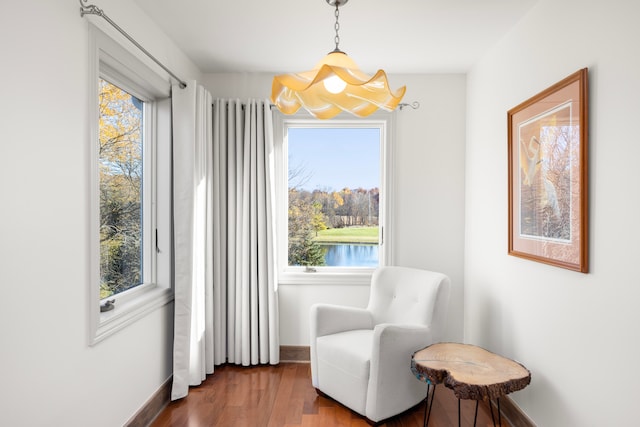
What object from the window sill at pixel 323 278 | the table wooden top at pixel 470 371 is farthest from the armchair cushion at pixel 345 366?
the window sill at pixel 323 278

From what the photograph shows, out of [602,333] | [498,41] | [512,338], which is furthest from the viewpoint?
[498,41]

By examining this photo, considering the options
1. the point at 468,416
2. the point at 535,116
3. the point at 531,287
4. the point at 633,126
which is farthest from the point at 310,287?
the point at 633,126

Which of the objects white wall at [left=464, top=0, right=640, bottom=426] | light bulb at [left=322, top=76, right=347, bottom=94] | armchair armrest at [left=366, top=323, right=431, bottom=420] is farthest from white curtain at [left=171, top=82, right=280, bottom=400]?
white wall at [left=464, top=0, right=640, bottom=426]

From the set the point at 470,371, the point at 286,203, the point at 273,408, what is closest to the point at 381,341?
the point at 470,371

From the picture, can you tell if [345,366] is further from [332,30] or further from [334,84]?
[332,30]

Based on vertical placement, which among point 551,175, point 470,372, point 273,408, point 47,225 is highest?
point 551,175

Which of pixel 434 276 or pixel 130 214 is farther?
pixel 434 276

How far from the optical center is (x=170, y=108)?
2.94 metres

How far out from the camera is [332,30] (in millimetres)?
2748

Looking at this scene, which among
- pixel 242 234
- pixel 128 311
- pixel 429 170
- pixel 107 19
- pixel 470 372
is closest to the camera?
pixel 107 19

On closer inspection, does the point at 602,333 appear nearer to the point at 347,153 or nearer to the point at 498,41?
the point at 498,41

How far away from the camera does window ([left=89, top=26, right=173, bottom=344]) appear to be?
2.03 m

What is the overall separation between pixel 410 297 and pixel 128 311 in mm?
1886

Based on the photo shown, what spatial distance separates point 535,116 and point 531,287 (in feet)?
3.25
